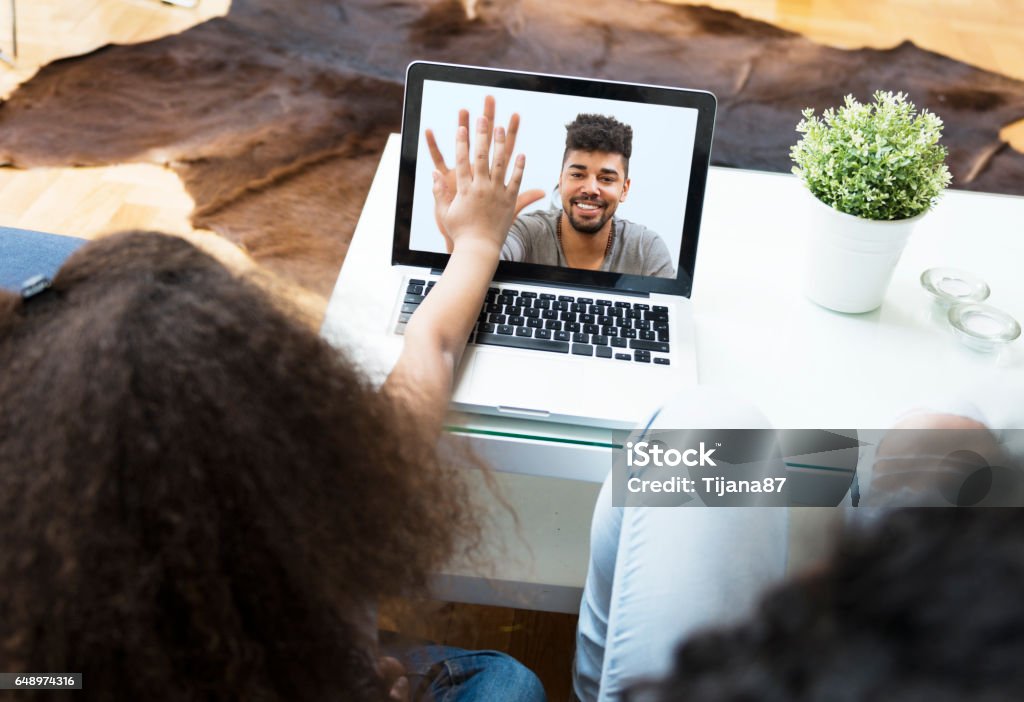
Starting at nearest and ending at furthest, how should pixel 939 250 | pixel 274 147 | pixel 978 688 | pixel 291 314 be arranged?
pixel 978 688 → pixel 291 314 → pixel 939 250 → pixel 274 147

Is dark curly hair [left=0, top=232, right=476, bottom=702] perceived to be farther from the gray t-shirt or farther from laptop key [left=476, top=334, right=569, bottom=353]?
the gray t-shirt

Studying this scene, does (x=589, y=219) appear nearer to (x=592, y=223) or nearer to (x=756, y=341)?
(x=592, y=223)

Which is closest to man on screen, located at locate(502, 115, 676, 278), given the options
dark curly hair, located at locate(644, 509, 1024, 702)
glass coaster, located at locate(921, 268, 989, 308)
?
glass coaster, located at locate(921, 268, 989, 308)

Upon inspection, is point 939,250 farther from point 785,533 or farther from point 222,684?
point 222,684

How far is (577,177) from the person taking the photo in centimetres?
113

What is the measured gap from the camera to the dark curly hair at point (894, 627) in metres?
0.32

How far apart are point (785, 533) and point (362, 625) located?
37 cm

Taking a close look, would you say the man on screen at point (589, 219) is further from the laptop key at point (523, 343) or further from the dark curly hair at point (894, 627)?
the dark curly hair at point (894, 627)

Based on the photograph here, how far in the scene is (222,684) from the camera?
54 centimetres

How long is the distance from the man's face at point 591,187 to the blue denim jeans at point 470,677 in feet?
1.65

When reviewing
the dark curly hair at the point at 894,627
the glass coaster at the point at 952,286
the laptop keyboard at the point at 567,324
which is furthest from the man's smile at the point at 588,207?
the dark curly hair at the point at 894,627

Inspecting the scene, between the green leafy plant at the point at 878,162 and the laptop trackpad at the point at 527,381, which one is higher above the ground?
the green leafy plant at the point at 878,162

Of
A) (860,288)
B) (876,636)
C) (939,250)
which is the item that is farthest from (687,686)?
(939,250)

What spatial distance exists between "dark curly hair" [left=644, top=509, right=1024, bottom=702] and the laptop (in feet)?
2.25
